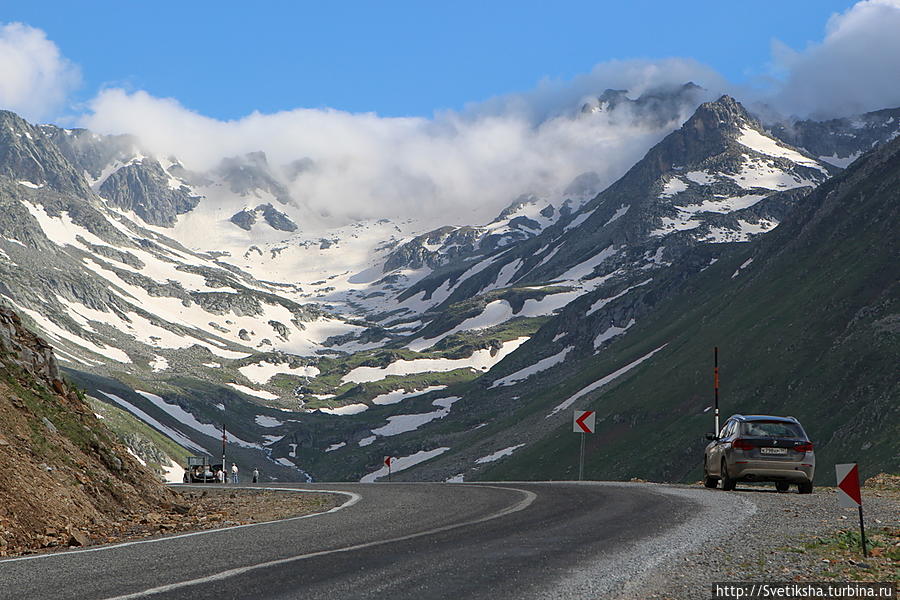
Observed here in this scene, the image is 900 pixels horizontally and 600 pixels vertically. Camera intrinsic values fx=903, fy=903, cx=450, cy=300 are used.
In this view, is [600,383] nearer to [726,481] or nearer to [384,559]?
[726,481]

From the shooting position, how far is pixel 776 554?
13258 mm

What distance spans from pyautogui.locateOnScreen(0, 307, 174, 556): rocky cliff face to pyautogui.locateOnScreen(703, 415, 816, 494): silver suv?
55.5 feet

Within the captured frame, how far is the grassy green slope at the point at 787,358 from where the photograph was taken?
91625 millimetres

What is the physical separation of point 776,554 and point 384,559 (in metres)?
5.74

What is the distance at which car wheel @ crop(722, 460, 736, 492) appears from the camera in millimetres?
28172

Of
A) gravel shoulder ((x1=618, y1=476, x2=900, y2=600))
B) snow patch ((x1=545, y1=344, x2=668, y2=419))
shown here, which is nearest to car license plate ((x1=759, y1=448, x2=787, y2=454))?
gravel shoulder ((x1=618, y1=476, x2=900, y2=600))

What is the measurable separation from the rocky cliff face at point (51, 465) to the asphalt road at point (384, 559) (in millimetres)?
3568

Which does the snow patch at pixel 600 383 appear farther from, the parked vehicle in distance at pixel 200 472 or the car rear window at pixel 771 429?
the car rear window at pixel 771 429

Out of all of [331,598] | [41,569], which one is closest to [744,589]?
[331,598]

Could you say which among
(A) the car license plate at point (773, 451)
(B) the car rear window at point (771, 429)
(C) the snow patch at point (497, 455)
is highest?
(B) the car rear window at point (771, 429)

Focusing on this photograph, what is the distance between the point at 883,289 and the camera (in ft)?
369

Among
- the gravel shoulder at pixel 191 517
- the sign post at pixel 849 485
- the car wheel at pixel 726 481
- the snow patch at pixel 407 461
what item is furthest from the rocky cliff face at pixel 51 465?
the snow patch at pixel 407 461

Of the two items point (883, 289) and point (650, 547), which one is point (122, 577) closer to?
point (650, 547)

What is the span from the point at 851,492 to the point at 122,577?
1058cm
